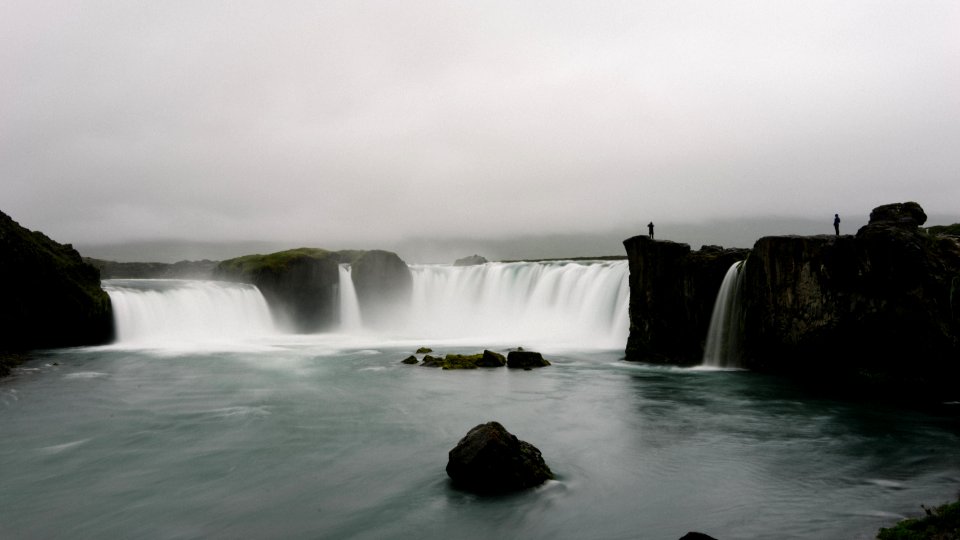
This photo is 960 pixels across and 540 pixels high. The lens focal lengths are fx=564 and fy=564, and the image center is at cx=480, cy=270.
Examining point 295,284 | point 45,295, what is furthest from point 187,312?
point 45,295

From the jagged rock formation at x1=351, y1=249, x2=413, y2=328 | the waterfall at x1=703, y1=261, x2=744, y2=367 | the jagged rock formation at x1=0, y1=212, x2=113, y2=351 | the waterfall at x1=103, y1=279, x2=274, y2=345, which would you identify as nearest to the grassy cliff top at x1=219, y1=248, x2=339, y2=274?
the waterfall at x1=103, y1=279, x2=274, y2=345

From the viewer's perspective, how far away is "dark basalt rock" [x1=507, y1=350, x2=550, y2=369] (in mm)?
27312

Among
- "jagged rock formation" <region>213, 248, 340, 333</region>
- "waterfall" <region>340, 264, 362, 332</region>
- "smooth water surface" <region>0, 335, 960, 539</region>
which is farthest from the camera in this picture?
"waterfall" <region>340, 264, 362, 332</region>

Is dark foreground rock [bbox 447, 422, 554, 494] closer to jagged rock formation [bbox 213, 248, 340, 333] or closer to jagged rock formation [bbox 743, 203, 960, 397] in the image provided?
jagged rock formation [bbox 743, 203, 960, 397]

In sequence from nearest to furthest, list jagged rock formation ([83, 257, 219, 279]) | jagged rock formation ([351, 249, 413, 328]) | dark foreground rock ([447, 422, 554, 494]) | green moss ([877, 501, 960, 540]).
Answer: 1. green moss ([877, 501, 960, 540])
2. dark foreground rock ([447, 422, 554, 494])
3. jagged rock formation ([351, 249, 413, 328])
4. jagged rock formation ([83, 257, 219, 279])

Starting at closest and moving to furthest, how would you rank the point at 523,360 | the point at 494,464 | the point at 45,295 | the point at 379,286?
the point at 494,464 → the point at 523,360 → the point at 45,295 → the point at 379,286

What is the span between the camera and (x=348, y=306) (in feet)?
181

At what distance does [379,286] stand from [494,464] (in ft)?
157

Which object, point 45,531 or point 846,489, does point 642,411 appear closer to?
point 846,489

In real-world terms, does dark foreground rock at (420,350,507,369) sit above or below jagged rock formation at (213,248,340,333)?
below

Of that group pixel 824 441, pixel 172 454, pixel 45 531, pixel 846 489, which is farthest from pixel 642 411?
pixel 45 531

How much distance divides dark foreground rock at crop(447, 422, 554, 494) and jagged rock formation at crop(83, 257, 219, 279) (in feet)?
220

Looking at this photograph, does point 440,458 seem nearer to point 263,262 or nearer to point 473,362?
point 473,362

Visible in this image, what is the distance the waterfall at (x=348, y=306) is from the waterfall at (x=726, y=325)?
3651 cm
